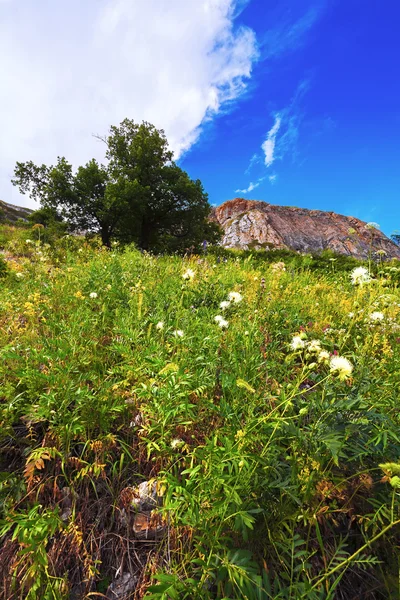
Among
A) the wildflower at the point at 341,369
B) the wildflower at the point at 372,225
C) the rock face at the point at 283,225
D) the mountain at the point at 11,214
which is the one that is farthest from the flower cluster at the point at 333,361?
the rock face at the point at 283,225

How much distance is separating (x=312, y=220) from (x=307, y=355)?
9299cm

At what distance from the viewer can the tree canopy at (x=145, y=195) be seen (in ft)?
67.5

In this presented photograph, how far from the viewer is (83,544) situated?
4.73 ft

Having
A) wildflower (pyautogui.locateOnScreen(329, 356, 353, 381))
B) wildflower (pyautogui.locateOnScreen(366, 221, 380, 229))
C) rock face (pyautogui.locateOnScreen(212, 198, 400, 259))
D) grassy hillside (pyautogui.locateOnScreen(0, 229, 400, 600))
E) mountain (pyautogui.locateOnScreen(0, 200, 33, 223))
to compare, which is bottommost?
grassy hillside (pyautogui.locateOnScreen(0, 229, 400, 600))

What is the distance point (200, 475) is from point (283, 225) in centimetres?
8292

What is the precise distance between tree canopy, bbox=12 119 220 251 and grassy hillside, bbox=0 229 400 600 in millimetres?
18886

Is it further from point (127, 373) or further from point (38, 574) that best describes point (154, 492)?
point (127, 373)

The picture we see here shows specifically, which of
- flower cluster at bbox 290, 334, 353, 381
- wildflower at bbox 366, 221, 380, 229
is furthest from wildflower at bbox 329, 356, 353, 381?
wildflower at bbox 366, 221, 380, 229

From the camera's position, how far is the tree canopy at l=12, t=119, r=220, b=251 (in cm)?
2058

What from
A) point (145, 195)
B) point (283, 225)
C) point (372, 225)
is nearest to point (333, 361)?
point (372, 225)

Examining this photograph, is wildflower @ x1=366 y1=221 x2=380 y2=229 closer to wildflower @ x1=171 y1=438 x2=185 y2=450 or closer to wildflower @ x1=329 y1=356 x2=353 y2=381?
wildflower @ x1=329 y1=356 x2=353 y2=381

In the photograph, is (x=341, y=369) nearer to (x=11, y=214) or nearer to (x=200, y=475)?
(x=200, y=475)

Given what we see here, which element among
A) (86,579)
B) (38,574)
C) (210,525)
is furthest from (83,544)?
(210,525)

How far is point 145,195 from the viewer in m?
19.6
